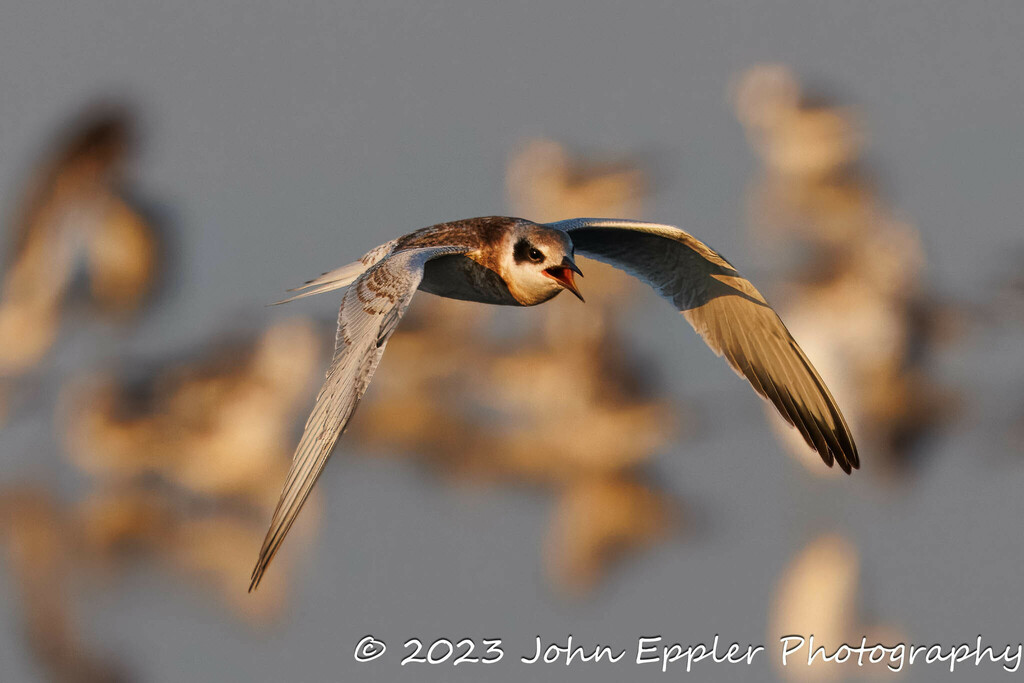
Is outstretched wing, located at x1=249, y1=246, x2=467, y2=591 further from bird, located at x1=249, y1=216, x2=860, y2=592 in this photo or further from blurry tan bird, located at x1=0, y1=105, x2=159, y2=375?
blurry tan bird, located at x1=0, y1=105, x2=159, y2=375

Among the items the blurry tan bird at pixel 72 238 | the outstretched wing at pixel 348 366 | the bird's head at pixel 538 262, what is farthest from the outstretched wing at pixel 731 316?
the blurry tan bird at pixel 72 238

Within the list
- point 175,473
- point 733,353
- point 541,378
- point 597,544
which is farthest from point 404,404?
point 733,353

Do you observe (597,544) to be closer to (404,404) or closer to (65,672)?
(404,404)

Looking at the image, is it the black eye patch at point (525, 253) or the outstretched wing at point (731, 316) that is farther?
the outstretched wing at point (731, 316)

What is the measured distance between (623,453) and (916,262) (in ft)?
10.8

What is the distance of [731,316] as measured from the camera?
2.48 metres

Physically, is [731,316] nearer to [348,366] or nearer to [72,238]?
[348,366]

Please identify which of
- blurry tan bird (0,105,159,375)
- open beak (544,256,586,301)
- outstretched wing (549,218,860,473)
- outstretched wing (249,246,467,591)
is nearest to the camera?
outstretched wing (249,246,467,591)

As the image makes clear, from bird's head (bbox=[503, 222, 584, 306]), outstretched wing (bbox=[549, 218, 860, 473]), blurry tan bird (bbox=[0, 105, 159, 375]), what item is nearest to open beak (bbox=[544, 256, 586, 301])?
bird's head (bbox=[503, 222, 584, 306])

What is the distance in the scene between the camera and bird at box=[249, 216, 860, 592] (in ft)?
7.11

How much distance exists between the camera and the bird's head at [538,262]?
215 centimetres

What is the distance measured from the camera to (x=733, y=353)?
247 centimetres

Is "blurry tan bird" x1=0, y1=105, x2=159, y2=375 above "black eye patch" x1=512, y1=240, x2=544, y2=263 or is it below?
above

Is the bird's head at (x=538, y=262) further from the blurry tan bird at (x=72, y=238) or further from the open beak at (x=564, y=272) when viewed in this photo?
the blurry tan bird at (x=72, y=238)
